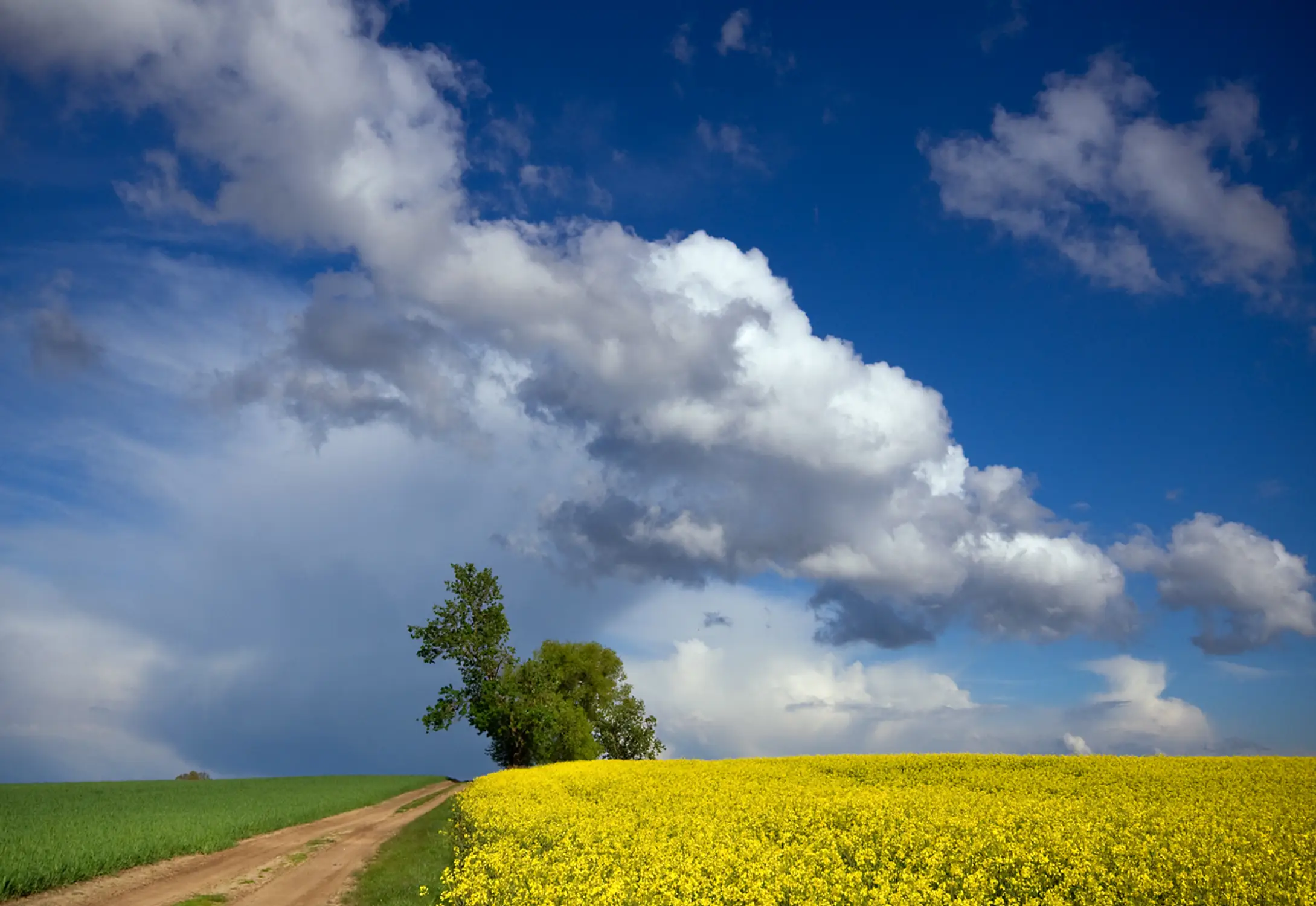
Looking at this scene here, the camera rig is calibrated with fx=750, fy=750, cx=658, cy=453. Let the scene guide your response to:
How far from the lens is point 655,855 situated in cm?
1377

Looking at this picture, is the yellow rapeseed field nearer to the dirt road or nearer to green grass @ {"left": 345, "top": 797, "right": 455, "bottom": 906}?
green grass @ {"left": 345, "top": 797, "right": 455, "bottom": 906}

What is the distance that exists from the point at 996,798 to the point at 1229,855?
8.61m

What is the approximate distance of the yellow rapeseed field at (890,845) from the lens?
1188 cm

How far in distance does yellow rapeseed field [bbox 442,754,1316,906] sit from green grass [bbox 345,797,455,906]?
1.13 m

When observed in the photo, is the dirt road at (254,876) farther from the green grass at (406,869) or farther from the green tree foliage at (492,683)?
the green tree foliage at (492,683)

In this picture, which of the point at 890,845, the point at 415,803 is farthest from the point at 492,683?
the point at 890,845

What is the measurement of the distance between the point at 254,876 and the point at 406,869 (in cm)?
454

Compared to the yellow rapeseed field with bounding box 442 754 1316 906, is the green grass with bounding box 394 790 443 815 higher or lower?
lower

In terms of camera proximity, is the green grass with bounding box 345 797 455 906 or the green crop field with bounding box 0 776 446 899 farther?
the green crop field with bounding box 0 776 446 899

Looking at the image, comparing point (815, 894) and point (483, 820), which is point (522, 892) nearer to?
point (815, 894)

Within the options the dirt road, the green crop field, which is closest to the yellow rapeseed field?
the dirt road

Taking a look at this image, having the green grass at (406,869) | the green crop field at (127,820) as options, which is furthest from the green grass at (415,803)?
the green grass at (406,869)

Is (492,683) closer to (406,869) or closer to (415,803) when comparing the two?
(415,803)

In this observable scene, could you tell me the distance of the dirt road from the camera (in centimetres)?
1945
